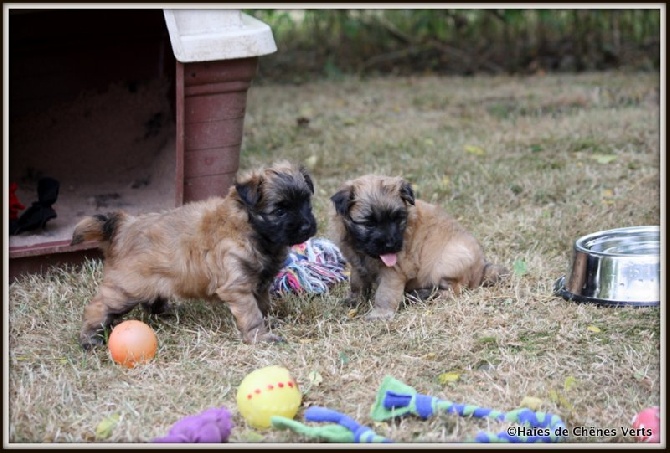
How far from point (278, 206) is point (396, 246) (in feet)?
2.12

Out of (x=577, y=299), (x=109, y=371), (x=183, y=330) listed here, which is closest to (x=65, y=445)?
(x=109, y=371)

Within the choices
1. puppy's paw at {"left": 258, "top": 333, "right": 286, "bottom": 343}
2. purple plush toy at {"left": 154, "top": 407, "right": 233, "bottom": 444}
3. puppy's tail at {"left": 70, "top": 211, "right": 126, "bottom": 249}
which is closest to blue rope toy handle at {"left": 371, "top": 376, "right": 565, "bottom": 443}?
purple plush toy at {"left": 154, "top": 407, "right": 233, "bottom": 444}

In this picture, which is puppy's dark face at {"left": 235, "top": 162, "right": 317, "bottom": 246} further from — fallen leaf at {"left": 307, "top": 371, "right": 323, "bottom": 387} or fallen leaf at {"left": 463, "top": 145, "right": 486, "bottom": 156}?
fallen leaf at {"left": 463, "top": 145, "right": 486, "bottom": 156}

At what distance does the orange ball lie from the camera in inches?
171

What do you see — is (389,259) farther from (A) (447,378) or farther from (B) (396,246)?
(A) (447,378)

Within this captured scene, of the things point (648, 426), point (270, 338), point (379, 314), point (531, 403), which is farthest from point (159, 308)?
point (648, 426)

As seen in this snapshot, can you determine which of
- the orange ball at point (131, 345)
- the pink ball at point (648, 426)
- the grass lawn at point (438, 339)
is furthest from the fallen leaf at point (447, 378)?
the orange ball at point (131, 345)

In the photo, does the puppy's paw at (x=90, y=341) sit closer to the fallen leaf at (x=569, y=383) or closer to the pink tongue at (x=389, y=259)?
the pink tongue at (x=389, y=259)

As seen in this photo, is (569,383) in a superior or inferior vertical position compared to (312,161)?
superior

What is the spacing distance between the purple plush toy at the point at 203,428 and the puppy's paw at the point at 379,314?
133cm

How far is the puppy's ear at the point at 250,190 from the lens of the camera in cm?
455

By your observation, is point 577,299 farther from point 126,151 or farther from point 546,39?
point 546,39

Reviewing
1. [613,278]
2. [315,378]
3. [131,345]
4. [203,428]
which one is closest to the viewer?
[203,428]

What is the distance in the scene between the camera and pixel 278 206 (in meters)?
4.60
